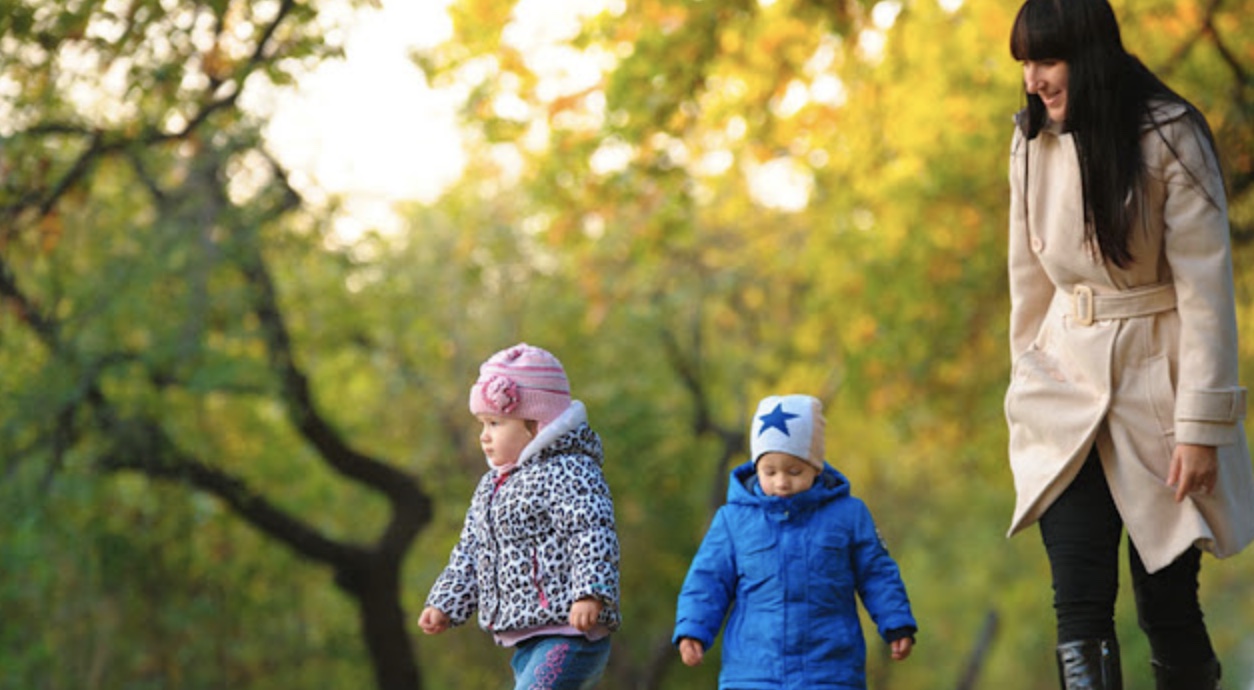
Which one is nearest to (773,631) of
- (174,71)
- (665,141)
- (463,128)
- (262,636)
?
(174,71)

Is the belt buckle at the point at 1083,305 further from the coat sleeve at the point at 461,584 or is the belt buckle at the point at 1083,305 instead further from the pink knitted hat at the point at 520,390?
the coat sleeve at the point at 461,584

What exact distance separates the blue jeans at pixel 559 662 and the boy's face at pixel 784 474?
1.92 ft

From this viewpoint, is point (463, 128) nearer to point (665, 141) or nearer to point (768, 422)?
point (665, 141)

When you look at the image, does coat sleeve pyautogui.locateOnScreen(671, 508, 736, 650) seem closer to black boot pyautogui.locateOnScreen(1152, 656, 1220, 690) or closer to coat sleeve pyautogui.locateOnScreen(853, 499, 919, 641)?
coat sleeve pyautogui.locateOnScreen(853, 499, 919, 641)

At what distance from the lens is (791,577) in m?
4.94

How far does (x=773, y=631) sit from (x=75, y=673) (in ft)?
49.3

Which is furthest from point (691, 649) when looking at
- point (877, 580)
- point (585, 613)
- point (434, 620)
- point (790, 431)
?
point (434, 620)

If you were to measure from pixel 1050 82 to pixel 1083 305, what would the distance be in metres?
0.55

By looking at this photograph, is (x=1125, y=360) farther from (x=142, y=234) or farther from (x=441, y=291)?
(x=441, y=291)

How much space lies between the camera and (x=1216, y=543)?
15.1 feet

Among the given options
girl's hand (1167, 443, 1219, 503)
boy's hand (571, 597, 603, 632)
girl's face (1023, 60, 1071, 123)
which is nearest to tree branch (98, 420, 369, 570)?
boy's hand (571, 597, 603, 632)

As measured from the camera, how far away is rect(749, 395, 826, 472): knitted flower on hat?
16.6 ft

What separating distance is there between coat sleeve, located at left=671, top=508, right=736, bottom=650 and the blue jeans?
0.72 feet

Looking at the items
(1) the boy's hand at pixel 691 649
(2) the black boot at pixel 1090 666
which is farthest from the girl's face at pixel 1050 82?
(1) the boy's hand at pixel 691 649
